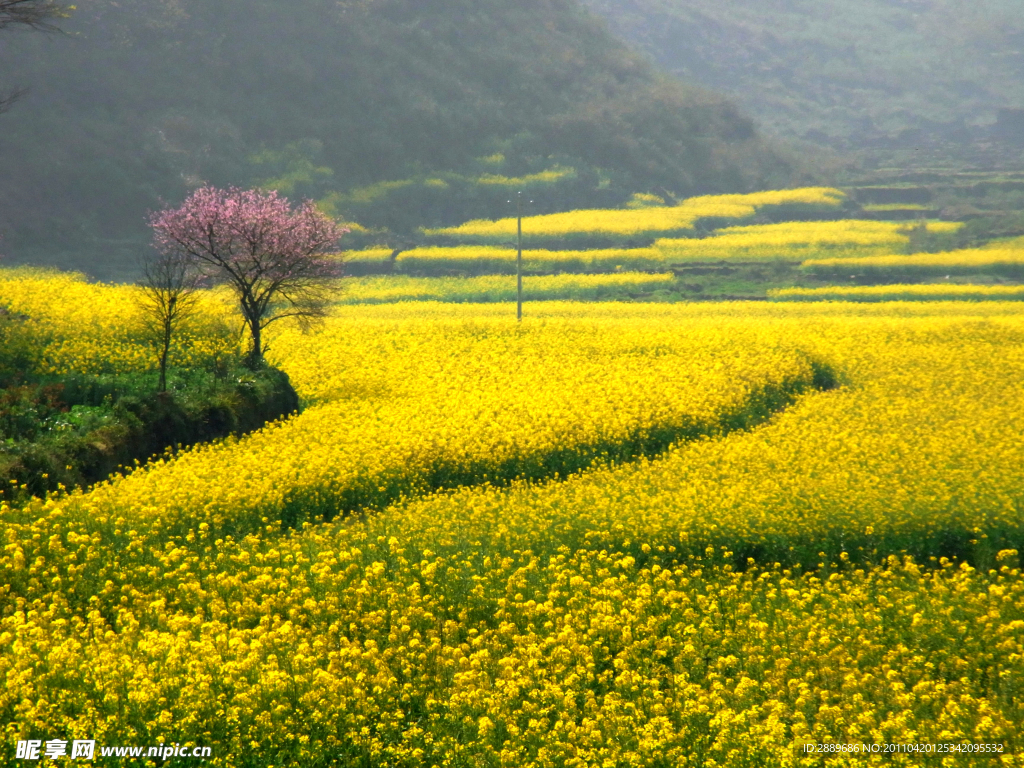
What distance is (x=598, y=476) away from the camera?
64.3 feet

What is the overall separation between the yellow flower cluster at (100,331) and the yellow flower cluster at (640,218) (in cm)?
4391

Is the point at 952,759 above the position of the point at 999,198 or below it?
below

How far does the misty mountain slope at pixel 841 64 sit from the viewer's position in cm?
16738

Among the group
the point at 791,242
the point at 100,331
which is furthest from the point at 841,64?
the point at 100,331

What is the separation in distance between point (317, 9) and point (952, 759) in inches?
3912

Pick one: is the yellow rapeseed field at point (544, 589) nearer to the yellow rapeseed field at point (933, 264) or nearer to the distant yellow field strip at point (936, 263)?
the yellow rapeseed field at point (933, 264)

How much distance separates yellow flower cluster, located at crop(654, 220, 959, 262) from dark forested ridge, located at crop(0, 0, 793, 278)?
18578mm

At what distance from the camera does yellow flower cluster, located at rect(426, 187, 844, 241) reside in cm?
7606

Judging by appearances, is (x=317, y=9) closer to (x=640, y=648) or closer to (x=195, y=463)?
(x=195, y=463)

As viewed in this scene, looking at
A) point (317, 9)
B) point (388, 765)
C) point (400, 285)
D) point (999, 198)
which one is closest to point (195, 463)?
point (388, 765)

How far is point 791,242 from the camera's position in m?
73.3

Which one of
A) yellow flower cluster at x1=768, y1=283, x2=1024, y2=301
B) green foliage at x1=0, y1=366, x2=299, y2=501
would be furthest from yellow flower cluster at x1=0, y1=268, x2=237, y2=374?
yellow flower cluster at x1=768, y1=283, x2=1024, y2=301

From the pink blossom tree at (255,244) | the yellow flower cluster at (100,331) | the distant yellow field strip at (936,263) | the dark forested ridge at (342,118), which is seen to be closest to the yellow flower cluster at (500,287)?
the distant yellow field strip at (936,263)

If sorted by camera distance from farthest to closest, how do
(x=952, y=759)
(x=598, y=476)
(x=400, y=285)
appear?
1. (x=400, y=285)
2. (x=598, y=476)
3. (x=952, y=759)
